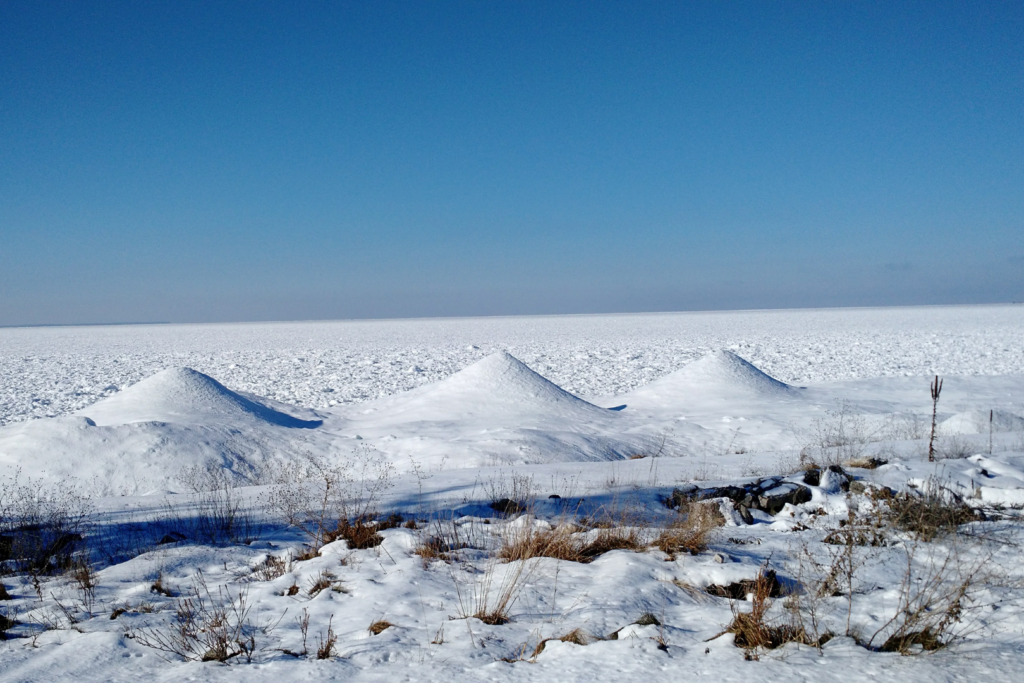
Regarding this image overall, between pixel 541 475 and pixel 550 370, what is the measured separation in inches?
743

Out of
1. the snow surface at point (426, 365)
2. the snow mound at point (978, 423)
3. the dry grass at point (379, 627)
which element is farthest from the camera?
the snow surface at point (426, 365)

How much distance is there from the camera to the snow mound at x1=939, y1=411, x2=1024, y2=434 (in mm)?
10031

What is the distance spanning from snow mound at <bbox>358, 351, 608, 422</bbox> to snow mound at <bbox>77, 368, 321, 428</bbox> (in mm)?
1994

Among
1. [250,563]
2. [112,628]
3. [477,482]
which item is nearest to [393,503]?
[477,482]

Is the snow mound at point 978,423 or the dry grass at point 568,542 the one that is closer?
the dry grass at point 568,542

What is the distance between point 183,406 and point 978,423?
43.9 ft

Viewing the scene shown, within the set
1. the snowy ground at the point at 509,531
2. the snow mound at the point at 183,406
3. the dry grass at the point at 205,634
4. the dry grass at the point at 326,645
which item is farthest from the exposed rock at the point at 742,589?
the snow mound at the point at 183,406

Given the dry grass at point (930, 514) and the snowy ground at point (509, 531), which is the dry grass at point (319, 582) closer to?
the snowy ground at point (509, 531)

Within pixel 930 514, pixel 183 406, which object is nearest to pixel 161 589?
pixel 930 514

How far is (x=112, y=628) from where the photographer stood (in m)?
3.32

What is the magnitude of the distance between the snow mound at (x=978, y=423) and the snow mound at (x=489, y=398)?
5.66 metres

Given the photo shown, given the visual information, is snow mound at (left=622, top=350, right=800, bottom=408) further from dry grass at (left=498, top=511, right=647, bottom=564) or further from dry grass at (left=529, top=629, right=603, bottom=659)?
dry grass at (left=529, top=629, right=603, bottom=659)

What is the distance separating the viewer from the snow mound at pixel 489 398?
12.6 meters

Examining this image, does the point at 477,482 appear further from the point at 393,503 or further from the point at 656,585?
the point at 656,585
